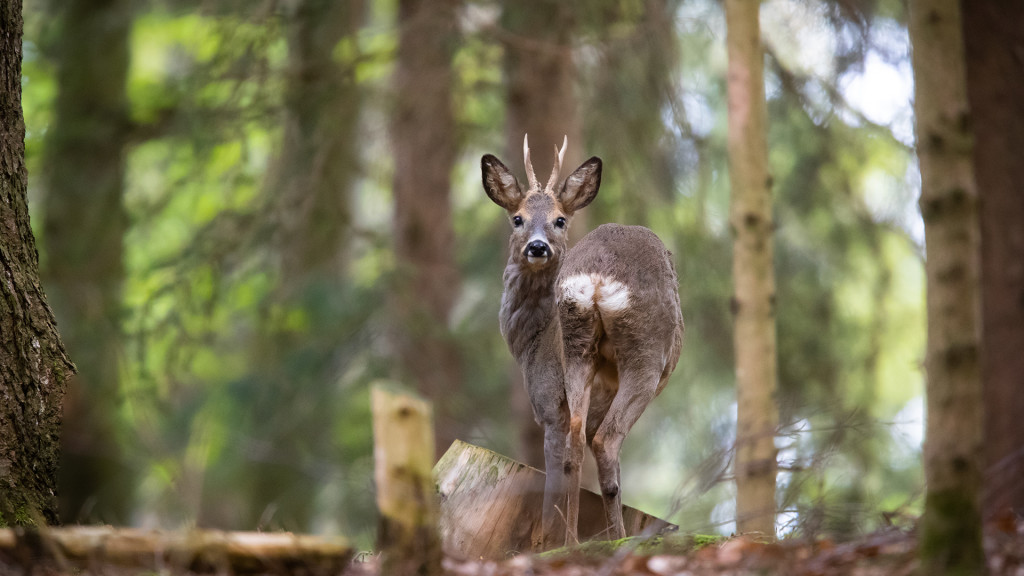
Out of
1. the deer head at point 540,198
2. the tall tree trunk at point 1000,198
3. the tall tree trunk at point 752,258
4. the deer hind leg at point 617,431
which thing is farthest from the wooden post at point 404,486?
the tall tree trunk at point 1000,198

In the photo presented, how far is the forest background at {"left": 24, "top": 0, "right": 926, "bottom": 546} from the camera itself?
8812 millimetres

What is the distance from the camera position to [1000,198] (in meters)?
6.19

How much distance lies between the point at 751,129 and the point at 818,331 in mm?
4206

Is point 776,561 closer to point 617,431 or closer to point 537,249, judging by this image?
point 617,431

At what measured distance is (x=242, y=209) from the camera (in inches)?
383

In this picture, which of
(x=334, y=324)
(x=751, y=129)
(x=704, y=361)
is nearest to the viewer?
(x=751, y=129)

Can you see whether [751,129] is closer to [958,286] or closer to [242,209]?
[958,286]

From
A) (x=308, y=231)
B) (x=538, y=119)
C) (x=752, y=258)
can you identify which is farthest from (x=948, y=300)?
(x=308, y=231)

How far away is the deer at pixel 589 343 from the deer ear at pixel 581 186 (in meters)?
0.46

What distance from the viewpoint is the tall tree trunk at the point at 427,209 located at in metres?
9.48

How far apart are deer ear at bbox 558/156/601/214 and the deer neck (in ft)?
2.05

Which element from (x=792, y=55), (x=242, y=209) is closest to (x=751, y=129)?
(x=792, y=55)

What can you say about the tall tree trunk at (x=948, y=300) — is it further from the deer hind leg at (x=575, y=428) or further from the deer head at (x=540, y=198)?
the deer head at (x=540, y=198)

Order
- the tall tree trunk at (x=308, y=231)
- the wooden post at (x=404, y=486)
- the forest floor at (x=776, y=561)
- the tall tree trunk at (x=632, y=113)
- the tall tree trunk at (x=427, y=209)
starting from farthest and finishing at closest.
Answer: the tall tree trunk at (x=427, y=209) → the tall tree trunk at (x=308, y=231) → the tall tree trunk at (x=632, y=113) → the forest floor at (x=776, y=561) → the wooden post at (x=404, y=486)
